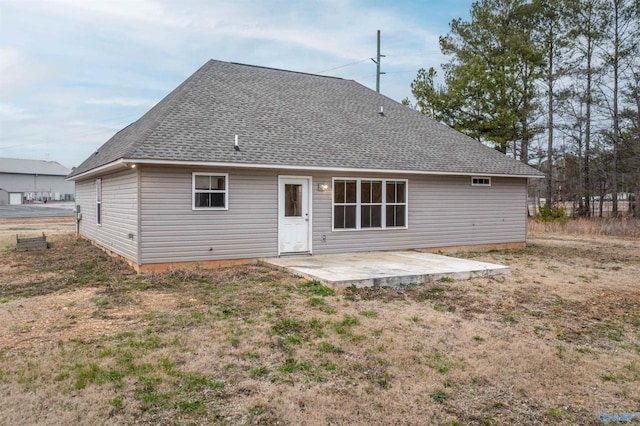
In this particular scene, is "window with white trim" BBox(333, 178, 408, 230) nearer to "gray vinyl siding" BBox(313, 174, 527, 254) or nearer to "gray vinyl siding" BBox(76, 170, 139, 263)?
"gray vinyl siding" BBox(313, 174, 527, 254)

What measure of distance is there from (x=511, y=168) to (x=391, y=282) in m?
7.70

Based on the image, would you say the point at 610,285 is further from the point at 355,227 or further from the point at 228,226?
the point at 228,226

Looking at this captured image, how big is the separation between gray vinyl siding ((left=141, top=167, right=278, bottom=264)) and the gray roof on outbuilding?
6807cm

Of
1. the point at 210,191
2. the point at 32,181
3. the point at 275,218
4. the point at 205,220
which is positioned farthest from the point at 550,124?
the point at 32,181

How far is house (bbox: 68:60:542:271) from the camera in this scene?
9359 mm

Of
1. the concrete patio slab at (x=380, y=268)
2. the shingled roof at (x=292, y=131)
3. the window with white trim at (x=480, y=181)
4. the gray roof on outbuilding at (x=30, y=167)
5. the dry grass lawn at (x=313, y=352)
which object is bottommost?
the dry grass lawn at (x=313, y=352)

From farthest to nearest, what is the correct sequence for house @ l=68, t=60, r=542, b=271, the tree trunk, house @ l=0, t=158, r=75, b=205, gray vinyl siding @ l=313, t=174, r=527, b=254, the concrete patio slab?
1. house @ l=0, t=158, r=75, b=205
2. the tree trunk
3. gray vinyl siding @ l=313, t=174, r=527, b=254
4. house @ l=68, t=60, r=542, b=271
5. the concrete patio slab

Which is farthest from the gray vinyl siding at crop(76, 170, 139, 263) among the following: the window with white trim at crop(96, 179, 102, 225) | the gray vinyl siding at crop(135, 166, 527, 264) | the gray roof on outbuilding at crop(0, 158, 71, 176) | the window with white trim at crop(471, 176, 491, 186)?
the gray roof on outbuilding at crop(0, 158, 71, 176)

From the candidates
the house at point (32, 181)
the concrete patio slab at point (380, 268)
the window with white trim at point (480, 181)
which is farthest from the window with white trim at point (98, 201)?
Answer: the house at point (32, 181)

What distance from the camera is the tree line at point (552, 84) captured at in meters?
23.0

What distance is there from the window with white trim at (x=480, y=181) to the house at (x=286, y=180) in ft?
0.13

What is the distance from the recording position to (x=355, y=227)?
11453mm

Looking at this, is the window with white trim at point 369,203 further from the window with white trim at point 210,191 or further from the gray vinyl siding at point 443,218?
the window with white trim at point 210,191

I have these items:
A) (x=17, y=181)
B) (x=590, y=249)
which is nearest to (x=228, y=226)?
(x=590, y=249)
